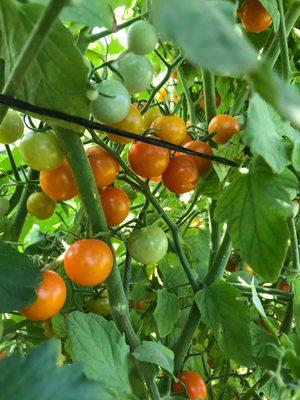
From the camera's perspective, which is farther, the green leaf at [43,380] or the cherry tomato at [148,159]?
the cherry tomato at [148,159]

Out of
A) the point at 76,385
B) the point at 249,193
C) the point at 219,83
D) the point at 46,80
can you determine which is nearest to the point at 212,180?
the point at 249,193

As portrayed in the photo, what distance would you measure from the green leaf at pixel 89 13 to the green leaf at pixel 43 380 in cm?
30

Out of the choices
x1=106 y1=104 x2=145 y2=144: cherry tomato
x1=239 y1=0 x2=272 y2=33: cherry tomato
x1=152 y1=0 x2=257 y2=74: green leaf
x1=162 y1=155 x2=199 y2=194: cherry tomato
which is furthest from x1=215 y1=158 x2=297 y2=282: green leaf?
x1=152 y1=0 x2=257 y2=74: green leaf

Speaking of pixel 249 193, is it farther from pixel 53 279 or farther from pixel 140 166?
pixel 53 279

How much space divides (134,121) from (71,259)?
0.19 m

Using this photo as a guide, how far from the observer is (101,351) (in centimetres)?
59

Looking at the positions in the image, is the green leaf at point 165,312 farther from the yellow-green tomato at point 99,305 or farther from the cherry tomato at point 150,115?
the cherry tomato at point 150,115

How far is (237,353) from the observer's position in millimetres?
763

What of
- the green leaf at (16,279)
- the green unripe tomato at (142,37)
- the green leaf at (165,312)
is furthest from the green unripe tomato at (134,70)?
the green leaf at (165,312)

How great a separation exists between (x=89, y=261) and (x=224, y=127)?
0.27 meters

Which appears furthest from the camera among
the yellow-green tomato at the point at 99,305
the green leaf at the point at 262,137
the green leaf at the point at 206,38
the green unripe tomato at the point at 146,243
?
the yellow-green tomato at the point at 99,305

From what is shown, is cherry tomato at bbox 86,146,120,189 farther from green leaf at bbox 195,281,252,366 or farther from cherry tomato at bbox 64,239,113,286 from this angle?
green leaf at bbox 195,281,252,366

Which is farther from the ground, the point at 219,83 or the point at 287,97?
the point at 287,97

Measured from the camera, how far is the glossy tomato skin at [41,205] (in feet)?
2.56
